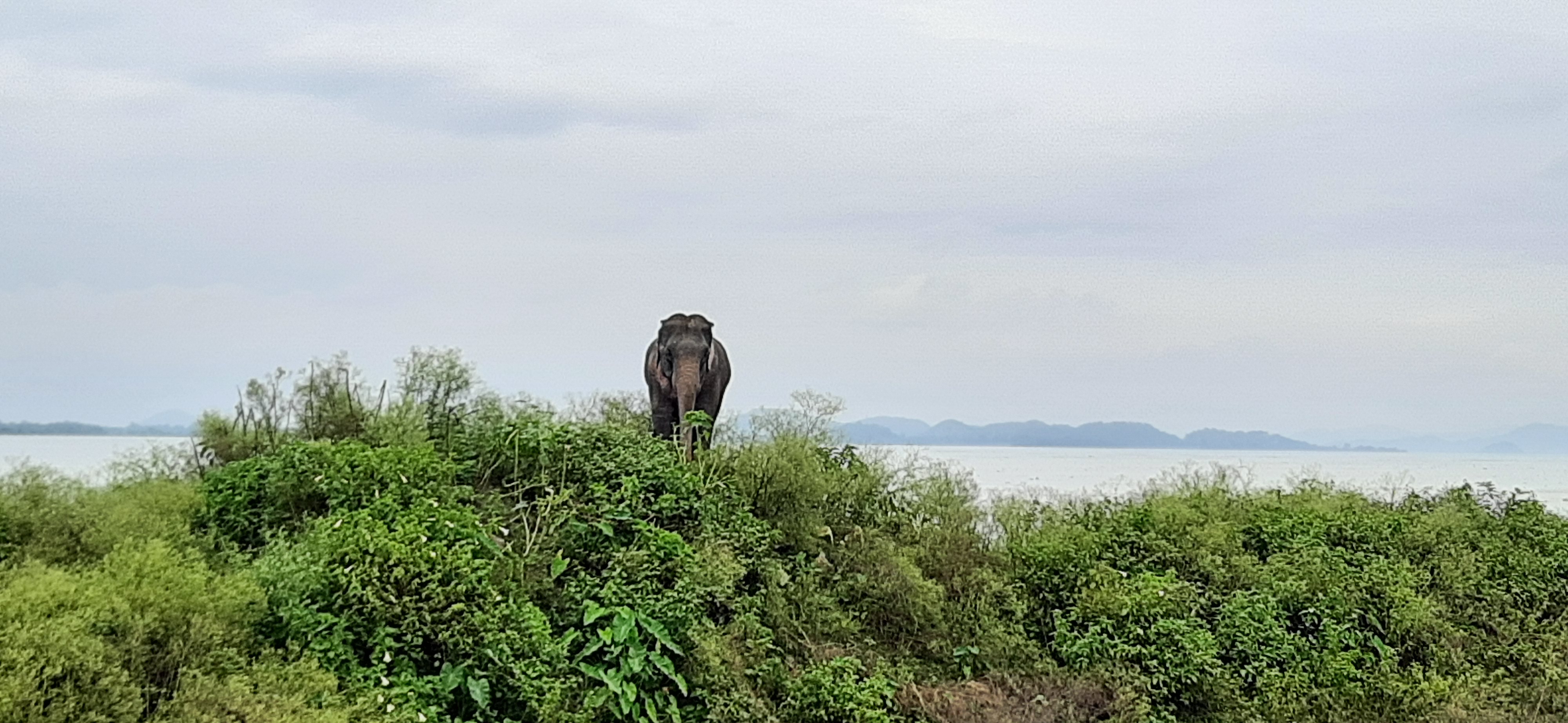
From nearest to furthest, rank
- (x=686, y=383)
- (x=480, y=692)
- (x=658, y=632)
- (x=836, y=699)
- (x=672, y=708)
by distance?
1. (x=480, y=692)
2. (x=672, y=708)
3. (x=658, y=632)
4. (x=836, y=699)
5. (x=686, y=383)

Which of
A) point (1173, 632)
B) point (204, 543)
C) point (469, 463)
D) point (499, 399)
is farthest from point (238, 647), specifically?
point (1173, 632)

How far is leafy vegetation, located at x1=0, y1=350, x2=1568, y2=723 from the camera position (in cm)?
538

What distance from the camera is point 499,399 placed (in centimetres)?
805

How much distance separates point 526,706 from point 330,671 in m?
0.92

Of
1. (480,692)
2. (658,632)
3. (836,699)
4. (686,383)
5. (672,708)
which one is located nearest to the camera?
(480,692)

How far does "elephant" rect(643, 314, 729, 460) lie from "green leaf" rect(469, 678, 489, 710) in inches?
144

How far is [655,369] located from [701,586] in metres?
3.35

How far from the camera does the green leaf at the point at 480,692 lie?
570 cm

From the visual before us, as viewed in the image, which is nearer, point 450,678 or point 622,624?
point 450,678

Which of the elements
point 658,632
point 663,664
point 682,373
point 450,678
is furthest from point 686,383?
point 450,678

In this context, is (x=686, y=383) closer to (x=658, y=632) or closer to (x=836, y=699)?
(x=658, y=632)

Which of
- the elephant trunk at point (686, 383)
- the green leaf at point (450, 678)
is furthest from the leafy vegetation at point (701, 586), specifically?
the elephant trunk at point (686, 383)

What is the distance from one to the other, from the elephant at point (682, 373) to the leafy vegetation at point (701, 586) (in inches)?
11.1

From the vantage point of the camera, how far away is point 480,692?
5723 millimetres
